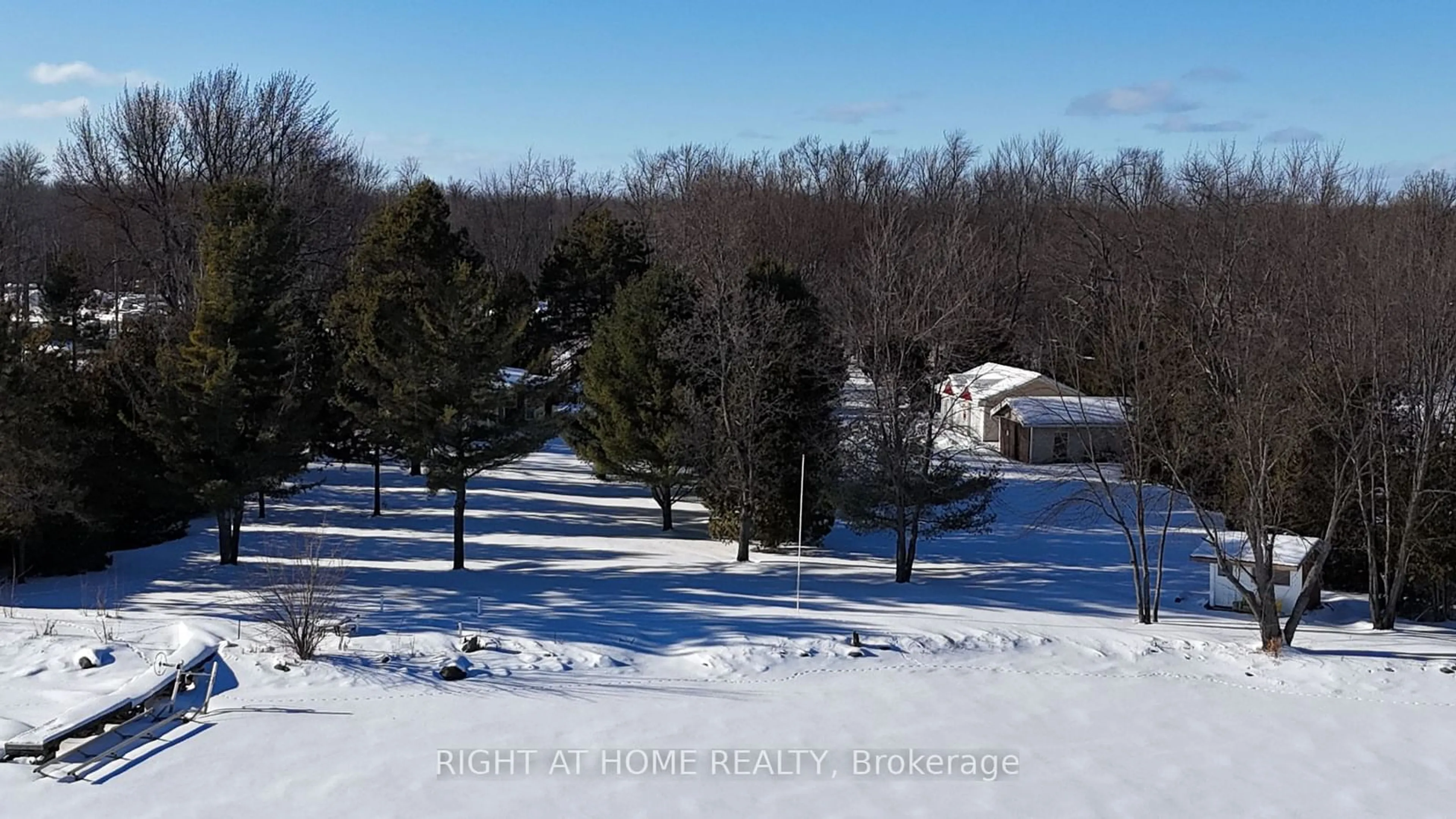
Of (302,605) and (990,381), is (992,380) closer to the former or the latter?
(990,381)

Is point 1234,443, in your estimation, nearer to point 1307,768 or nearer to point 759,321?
point 1307,768

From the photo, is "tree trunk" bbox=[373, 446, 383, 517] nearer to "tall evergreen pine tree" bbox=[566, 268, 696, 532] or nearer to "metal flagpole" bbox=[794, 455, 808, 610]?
"tall evergreen pine tree" bbox=[566, 268, 696, 532]

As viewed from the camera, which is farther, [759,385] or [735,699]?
[759,385]

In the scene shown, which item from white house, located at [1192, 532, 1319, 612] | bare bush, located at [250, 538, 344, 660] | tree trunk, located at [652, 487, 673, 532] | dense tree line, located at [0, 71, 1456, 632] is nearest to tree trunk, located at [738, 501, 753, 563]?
dense tree line, located at [0, 71, 1456, 632]

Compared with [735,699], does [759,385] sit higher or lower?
higher

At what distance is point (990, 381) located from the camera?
154ft

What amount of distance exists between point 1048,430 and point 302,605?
31.0 metres

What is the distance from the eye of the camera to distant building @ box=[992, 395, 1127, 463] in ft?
132

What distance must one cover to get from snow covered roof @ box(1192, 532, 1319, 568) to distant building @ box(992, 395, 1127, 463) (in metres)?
15.6

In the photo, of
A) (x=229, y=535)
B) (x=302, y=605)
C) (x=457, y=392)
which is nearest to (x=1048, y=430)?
(x=457, y=392)

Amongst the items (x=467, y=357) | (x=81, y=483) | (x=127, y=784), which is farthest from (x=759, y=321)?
(x=127, y=784)

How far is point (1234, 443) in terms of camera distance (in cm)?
1969

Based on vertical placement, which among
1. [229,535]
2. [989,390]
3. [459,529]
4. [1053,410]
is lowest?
[229,535]

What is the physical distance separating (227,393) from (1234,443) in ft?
59.7
